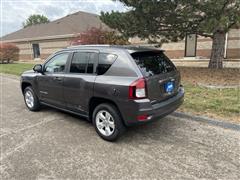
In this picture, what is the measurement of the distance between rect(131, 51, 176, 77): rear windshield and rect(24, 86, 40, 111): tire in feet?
10.8

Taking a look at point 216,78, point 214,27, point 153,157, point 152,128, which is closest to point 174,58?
point 216,78

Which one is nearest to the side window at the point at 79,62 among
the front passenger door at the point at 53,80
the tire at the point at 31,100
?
the front passenger door at the point at 53,80

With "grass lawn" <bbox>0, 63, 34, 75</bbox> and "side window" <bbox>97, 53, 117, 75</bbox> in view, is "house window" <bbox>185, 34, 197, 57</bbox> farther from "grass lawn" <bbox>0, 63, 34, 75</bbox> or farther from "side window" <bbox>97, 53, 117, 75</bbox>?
"side window" <bbox>97, 53, 117, 75</bbox>

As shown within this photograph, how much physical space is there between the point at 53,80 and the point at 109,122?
187 centimetres

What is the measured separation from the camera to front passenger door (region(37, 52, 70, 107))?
471 cm

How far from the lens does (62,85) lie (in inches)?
181

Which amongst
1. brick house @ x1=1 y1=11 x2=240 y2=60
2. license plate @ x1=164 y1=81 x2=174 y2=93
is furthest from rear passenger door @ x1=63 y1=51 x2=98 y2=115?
brick house @ x1=1 y1=11 x2=240 y2=60

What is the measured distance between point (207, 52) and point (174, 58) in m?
2.61

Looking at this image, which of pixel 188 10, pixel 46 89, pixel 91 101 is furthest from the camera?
pixel 188 10

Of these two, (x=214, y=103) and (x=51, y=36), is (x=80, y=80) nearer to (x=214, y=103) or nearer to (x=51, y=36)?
(x=214, y=103)

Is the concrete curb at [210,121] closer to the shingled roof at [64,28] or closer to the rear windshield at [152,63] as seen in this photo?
the rear windshield at [152,63]

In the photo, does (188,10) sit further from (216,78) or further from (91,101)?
(91,101)

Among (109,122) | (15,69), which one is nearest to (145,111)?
(109,122)

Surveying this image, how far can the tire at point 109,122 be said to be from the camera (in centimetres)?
367
